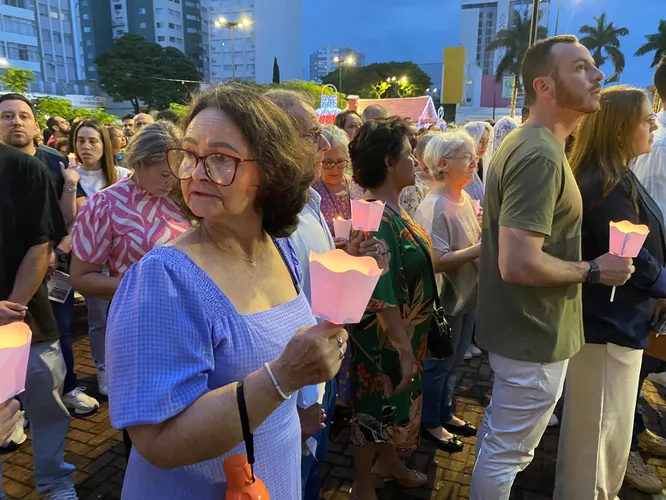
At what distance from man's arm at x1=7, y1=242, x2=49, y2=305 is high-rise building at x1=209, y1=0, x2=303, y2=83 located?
8527 cm

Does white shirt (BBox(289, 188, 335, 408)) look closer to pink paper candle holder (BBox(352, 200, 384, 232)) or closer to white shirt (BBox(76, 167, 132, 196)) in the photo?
pink paper candle holder (BBox(352, 200, 384, 232))

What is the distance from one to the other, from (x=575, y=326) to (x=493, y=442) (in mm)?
684

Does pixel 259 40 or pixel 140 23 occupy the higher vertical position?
pixel 140 23

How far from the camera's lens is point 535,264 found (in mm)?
1980

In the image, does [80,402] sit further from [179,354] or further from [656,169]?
[656,169]

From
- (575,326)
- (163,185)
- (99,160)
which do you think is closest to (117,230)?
(163,185)

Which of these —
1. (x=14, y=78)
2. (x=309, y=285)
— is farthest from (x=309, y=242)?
(x=14, y=78)

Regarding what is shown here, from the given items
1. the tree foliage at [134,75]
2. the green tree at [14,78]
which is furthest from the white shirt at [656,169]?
the tree foliage at [134,75]

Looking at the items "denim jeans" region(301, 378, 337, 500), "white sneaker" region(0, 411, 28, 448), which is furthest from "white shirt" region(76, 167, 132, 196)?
"denim jeans" region(301, 378, 337, 500)

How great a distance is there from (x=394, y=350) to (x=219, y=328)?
1.56 meters

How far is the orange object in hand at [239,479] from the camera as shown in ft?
3.78

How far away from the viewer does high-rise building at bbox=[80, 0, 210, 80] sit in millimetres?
84875

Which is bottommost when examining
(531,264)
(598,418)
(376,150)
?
(598,418)

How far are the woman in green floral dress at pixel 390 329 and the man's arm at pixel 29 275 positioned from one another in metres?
1.74
